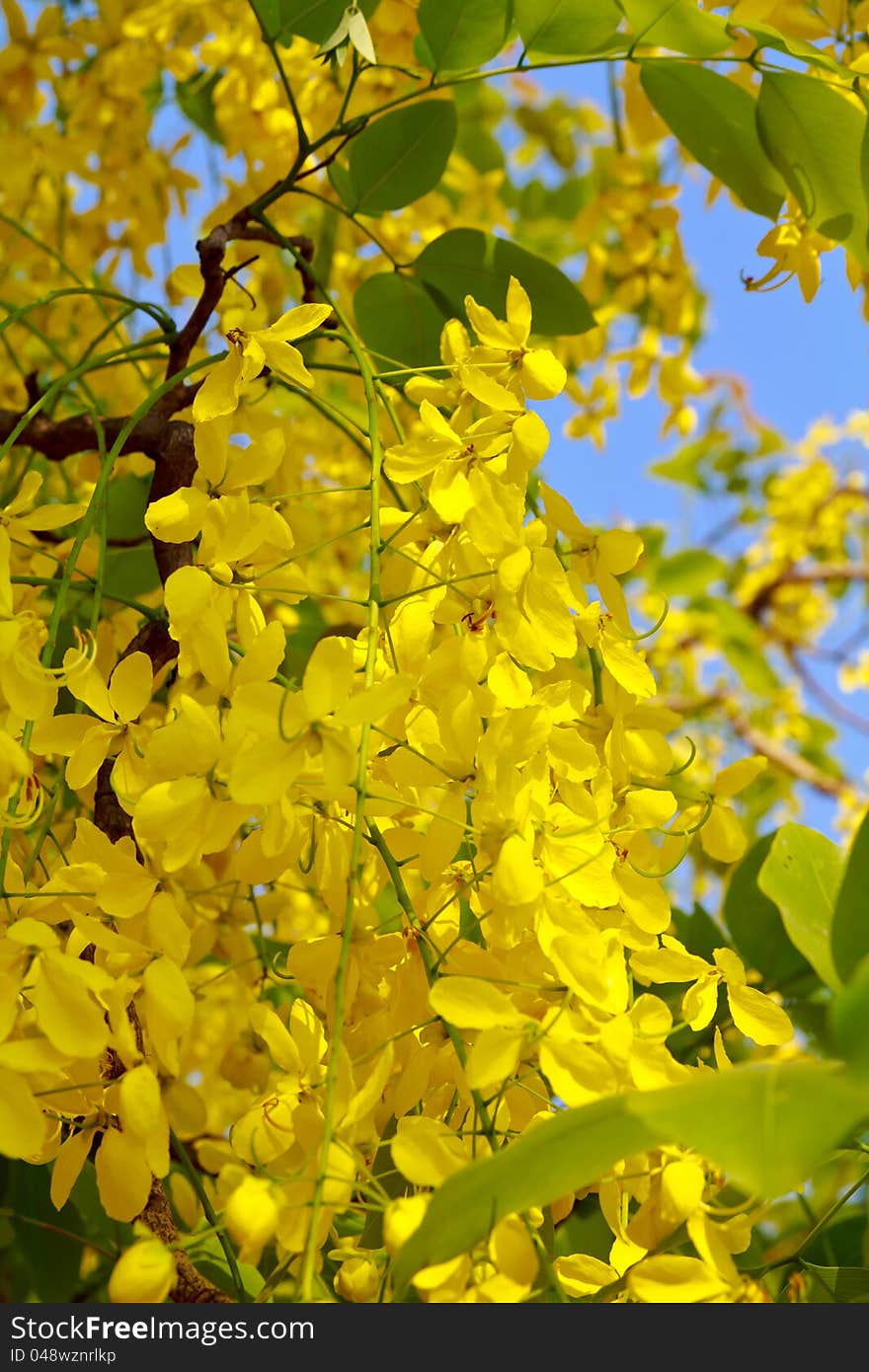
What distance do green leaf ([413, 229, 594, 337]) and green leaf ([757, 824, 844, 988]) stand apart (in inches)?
13.2

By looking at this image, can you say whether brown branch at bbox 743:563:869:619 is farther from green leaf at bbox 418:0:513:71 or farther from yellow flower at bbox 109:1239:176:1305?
yellow flower at bbox 109:1239:176:1305

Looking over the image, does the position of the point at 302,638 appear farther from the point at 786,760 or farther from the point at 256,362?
the point at 786,760

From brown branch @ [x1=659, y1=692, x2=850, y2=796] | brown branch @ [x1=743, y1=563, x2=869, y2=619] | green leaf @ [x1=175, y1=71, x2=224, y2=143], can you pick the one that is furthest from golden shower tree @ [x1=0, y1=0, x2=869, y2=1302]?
brown branch @ [x1=743, y1=563, x2=869, y2=619]

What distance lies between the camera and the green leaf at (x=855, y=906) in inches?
16.9

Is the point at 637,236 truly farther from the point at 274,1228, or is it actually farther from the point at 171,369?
the point at 274,1228

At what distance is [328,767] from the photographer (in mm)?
391

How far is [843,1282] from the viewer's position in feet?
1.66

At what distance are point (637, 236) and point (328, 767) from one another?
817 millimetres

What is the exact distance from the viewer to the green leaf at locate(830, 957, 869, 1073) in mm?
302

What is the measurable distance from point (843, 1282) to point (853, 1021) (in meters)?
0.26

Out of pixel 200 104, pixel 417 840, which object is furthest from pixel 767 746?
pixel 417 840

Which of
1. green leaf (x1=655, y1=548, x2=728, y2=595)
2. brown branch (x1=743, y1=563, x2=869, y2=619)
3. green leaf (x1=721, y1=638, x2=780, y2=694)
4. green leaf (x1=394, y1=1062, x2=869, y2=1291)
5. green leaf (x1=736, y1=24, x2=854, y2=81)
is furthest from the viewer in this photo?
brown branch (x1=743, y1=563, x2=869, y2=619)

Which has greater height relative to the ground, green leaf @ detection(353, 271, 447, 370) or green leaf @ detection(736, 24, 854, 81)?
green leaf @ detection(736, 24, 854, 81)

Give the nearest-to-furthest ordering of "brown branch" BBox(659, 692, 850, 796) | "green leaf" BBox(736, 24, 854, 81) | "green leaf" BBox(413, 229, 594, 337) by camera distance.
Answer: "green leaf" BBox(736, 24, 854, 81)
"green leaf" BBox(413, 229, 594, 337)
"brown branch" BBox(659, 692, 850, 796)
